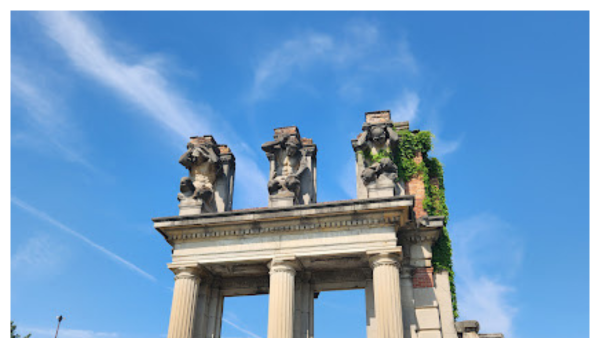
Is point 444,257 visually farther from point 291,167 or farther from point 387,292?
point 291,167

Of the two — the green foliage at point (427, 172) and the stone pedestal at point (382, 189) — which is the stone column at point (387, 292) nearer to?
the stone pedestal at point (382, 189)

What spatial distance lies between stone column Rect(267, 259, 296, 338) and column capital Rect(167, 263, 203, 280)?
269cm

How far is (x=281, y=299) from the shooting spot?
16188 mm

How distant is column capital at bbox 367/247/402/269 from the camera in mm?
16047

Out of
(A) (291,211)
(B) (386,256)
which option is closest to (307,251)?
(A) (291,211)

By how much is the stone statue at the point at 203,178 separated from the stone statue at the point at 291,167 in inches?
76.4

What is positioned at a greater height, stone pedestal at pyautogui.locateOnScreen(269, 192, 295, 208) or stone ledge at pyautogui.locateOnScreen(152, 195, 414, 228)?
stone pedestal at pyautogui.locateOnScreen(269, 192, 295, 208)

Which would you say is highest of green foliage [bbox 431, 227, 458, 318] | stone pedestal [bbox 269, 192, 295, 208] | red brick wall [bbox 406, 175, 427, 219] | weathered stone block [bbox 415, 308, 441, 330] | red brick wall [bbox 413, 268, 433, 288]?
red brick wall [bbox 406, 175, 427, 219]

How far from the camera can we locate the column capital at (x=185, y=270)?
17359mm

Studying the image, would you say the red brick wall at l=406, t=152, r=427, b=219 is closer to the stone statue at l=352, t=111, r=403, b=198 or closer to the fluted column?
the stone statue at l=352, t=111, r=403, b=198

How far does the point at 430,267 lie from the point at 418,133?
5.62m

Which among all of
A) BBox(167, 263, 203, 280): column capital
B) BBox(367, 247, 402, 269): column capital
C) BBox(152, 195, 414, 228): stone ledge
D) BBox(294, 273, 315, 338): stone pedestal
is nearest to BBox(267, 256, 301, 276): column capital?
BBox(294, 273, 315, 338): stone pedestal

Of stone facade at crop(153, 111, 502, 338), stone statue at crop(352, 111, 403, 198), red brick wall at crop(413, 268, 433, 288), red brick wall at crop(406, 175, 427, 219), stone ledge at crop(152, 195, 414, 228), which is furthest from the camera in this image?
red brick wall at crop(406, 175, 427, 219)

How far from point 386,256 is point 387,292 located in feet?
3.82
